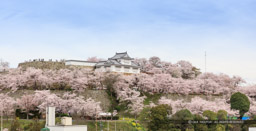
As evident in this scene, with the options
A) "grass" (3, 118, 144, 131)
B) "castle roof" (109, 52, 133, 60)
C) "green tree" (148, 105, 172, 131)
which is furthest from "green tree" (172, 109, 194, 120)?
"castle roof" (109, 52, 133, 60)

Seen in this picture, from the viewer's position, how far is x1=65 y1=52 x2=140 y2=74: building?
6006 centimetres

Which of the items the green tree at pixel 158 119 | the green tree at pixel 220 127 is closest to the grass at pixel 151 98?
the green tree at pixel 158 119

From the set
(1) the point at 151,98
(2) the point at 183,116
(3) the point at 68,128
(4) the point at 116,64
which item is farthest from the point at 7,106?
(2) the point at 183,116

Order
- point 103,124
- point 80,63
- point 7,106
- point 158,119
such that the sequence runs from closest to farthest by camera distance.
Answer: point 158,119
point 103,124
point 7,106
point 80,63

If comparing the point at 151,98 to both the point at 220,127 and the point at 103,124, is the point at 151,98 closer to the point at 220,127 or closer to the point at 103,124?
the point at 103,124

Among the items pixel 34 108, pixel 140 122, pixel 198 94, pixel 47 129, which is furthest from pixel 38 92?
pixel 198 94

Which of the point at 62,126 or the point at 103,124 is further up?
the point at 62,126

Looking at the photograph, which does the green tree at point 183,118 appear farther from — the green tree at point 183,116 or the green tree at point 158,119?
the green tree at point 158,119

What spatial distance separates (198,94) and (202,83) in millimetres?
2518

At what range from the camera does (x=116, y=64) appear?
60031mm

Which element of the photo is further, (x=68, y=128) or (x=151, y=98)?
(x=151, y=98)

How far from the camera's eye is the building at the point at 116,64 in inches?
2365

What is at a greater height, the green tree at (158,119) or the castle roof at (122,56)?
the castle roof at (122,56)

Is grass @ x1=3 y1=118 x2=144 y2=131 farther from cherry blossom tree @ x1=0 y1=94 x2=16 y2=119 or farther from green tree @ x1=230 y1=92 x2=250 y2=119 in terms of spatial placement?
green tree @ x1=230 y1=92 x2=250 y2=119
